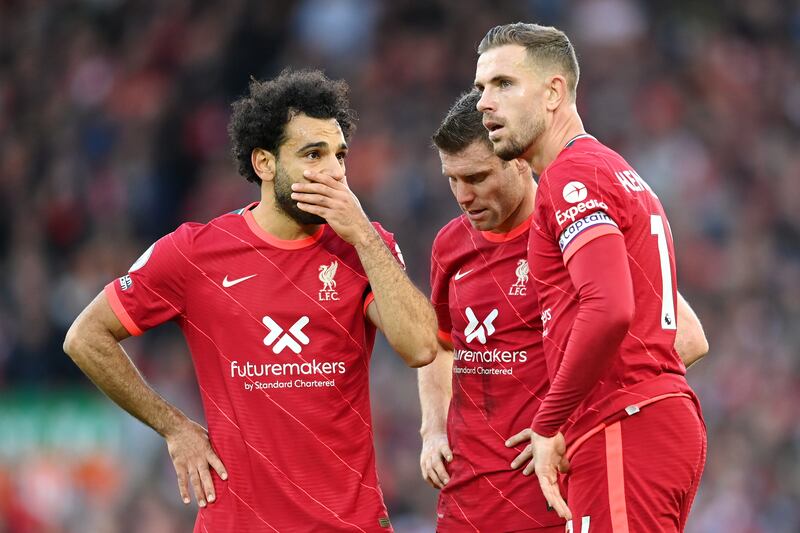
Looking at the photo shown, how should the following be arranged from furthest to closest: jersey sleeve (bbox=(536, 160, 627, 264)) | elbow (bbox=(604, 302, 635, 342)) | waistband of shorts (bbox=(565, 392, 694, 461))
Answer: waistband of shorts (bbox=(565, 392, 694, 461)) < jersey sleeve (bbox=(536, 160, 627, 264)) < elbow (bbox=(604, 302, 635, 342))

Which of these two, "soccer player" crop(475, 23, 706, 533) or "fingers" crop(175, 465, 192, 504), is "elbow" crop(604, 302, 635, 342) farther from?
"fingers" crop(175, 465, 192, 504)

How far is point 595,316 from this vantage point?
4.52 metres

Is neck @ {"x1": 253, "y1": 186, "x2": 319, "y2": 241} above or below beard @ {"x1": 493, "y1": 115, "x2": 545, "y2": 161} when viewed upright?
below

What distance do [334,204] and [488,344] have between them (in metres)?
0.88

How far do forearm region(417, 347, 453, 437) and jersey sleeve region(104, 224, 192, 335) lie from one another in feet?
3.97

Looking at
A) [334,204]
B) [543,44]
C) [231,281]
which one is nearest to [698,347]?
[543,44]

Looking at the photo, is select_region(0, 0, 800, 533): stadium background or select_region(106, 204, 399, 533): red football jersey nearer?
select_region(106, 204, 399, 533): red football jersey

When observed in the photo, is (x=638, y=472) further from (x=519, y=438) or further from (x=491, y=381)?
(x=491, y=381)

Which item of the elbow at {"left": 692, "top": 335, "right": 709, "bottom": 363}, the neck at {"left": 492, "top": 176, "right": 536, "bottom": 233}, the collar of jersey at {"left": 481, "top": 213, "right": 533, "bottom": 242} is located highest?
the neck at {"left": 492, "top": 176, "right": 536, "bottom": 233}

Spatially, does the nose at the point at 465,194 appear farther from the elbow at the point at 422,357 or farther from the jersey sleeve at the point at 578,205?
the jersey sleeve at the point at 578,205

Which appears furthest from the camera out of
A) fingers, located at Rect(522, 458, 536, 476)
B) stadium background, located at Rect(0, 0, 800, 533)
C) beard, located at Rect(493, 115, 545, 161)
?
stadium background, located at Rect(0, 0, 800, 533)

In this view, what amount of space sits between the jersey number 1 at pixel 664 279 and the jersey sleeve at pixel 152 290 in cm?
184

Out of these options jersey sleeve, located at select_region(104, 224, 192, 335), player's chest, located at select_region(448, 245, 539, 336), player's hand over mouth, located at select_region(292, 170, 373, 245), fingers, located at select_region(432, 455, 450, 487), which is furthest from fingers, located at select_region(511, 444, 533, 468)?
jersey sleeve, located at select_region(104, 224, 192, 335)

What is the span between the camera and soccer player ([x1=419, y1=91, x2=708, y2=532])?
5.44 metres
